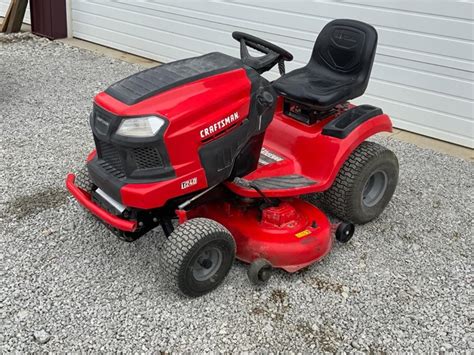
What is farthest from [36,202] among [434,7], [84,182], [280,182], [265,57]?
[434,7]

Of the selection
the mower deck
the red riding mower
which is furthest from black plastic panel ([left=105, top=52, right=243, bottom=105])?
the mower deck

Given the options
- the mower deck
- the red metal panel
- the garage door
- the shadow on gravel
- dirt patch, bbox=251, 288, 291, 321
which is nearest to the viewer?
dirt patch, bbox=251, 288, 291, 321

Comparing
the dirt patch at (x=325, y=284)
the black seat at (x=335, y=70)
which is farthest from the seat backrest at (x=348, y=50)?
the dirt patch at (x=325, y=284)

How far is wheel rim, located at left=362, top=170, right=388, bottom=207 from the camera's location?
3.47 m

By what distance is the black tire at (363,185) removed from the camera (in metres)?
3.23

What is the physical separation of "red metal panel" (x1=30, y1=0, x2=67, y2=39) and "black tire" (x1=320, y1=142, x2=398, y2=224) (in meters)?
5.61

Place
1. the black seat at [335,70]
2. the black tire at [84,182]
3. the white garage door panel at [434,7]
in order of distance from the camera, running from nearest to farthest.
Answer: the black tire at [84,182], the black seat at [335,70], the white garage door panel at [434,7]

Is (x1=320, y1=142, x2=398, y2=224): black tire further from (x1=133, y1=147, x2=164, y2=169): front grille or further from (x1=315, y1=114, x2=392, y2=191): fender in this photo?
(x1=133, y1=147, x2=164, y2=169): front grille

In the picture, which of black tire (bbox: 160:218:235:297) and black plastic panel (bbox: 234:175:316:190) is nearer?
black tire (bbox: 160:218:235:297)

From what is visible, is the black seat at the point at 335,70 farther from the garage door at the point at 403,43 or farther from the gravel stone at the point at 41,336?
the gravel stone at the point at 41,336

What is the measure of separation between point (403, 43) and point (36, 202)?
128 inches

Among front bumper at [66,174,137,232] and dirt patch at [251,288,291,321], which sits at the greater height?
front bumper at [66,174,137,232]

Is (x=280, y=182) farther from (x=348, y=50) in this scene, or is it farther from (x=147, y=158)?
(x=348, y=50)

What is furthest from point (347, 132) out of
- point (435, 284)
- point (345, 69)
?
point (435, 284)
